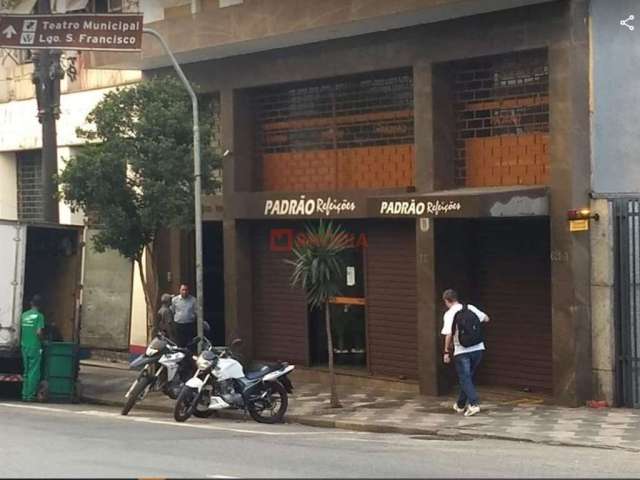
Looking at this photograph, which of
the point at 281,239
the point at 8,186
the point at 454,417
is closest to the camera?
the point at 454,417

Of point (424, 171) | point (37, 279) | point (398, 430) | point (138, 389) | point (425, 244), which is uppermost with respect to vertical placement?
point (424, 171)

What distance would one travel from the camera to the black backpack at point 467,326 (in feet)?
52.1

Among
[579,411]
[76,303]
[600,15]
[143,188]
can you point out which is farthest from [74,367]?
[600,15]

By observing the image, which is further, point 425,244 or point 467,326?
point 425,244

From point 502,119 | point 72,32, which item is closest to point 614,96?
point 502,119

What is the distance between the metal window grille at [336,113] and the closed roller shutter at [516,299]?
2430mm

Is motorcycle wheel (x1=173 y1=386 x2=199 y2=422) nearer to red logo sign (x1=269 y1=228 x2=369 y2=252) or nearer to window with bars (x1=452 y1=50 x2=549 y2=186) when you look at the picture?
red logo sign (x1=269 y1=228 x2=369 y2=252)

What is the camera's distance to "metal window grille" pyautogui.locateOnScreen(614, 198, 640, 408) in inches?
629

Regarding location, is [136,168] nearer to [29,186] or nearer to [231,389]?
[231,389]

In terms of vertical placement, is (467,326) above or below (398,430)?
above

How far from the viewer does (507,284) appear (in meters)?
17.7

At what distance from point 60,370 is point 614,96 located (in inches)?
385

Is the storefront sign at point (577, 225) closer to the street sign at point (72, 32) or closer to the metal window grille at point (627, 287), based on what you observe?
the metal window grille at point (627, 287)

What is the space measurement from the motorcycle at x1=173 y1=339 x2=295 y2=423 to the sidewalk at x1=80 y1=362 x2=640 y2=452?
511 millimetres
